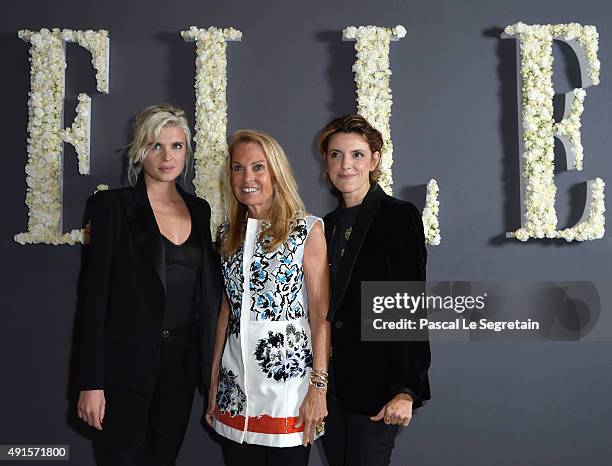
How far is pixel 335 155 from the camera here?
2.14 metres

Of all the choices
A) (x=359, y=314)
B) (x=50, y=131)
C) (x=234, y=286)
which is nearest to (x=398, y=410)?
(x=359, y=314)

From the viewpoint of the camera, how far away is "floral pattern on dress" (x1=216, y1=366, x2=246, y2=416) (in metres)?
1.89

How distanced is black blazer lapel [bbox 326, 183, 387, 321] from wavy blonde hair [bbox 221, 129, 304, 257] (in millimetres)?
207

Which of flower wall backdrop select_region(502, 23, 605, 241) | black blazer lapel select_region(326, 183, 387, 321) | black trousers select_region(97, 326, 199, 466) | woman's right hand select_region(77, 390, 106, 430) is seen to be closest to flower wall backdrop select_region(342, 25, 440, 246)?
flower wall backdrop select_region(502, 23, 605, 241)

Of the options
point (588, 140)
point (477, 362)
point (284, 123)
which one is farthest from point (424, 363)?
point (588, 140)

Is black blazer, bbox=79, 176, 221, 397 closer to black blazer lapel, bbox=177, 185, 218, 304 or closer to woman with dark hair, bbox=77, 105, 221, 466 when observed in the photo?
woman with dark hair, bbox=77, 105, 221, 466

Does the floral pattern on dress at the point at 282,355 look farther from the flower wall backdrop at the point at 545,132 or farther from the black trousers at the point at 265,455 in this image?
the flower wall backdrop at the point at 545,132

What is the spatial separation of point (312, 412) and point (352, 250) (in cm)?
56

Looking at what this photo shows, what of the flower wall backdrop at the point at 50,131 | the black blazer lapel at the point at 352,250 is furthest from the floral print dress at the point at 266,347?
the flower wall backdrop at the point at 50,131

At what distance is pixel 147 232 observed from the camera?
2.07 metres

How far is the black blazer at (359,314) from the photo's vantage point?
1.89 m

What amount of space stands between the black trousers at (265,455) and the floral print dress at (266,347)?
29 mm

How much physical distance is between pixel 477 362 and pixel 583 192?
3.25 feet

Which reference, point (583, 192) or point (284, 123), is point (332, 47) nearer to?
point (284, 123)
